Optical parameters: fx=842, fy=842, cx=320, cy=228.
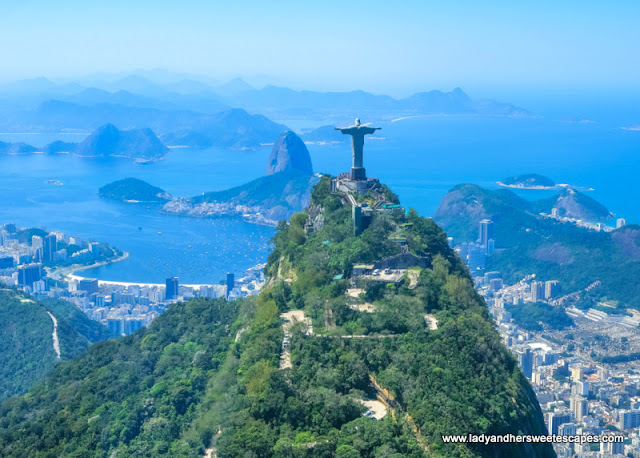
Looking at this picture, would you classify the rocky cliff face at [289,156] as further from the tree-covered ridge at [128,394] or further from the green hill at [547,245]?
the tree-covered ridge at [128,394]

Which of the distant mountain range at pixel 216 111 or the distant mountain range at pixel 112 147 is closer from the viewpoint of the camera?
the distant mountain range at pixel 112 147

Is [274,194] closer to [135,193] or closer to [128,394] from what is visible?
[135,193]

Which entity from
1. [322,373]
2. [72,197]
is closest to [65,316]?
[322,373]

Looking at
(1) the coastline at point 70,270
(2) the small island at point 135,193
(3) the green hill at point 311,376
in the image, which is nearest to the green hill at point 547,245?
(1) the coastline at point 70,270

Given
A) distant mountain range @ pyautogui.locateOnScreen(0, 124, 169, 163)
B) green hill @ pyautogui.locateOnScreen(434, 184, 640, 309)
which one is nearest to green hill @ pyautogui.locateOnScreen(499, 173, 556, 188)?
green hill @ pyautogui.locateOnScreen(434, 184, 640, 309)

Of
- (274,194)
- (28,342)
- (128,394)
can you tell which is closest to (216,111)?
(274,194)

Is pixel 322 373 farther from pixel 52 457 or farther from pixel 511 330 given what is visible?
pixel 511 330
